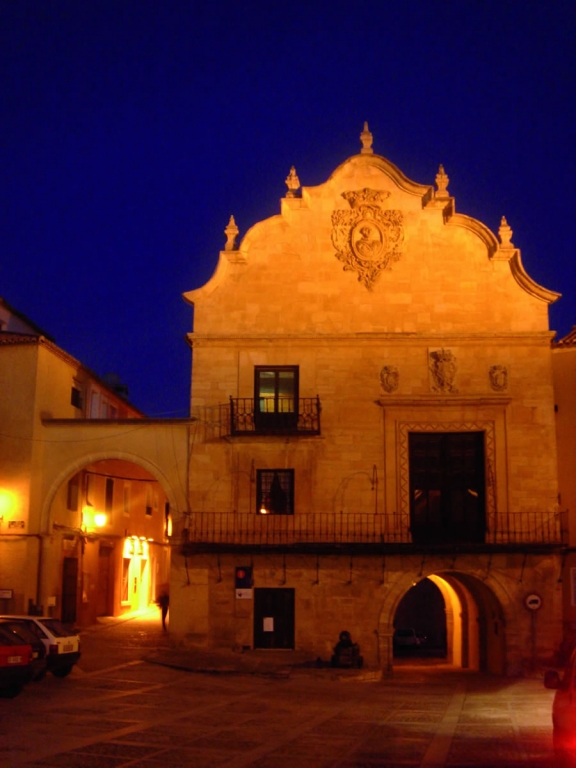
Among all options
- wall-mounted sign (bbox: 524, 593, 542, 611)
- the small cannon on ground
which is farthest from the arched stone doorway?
wall-mounted sign (bbox: 524, 593, 542, 611)

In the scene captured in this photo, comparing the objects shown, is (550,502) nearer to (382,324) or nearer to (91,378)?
(382,324)

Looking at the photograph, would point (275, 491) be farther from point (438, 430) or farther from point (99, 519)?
point (99, 519)

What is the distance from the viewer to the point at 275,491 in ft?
88.2

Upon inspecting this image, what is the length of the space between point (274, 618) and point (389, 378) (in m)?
7.58

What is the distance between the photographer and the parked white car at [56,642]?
68.4 feet

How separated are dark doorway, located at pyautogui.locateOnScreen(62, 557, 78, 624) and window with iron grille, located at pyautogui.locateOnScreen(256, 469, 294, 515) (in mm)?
8693

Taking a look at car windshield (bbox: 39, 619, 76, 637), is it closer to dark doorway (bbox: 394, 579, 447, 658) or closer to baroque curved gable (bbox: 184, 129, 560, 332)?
baroque curved gable (bbox: 184, 129, 560, 332)

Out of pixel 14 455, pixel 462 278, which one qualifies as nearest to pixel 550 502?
pixel 462 278

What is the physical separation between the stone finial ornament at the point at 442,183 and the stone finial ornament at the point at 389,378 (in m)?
5.57

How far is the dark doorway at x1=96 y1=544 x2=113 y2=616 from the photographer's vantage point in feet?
118

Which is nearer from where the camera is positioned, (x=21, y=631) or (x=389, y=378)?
(x=21, y=631)

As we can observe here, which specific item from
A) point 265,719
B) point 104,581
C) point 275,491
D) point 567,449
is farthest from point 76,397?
point 265,719

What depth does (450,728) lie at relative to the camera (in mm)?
16156

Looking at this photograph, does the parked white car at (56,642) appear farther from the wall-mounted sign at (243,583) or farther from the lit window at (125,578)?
the lit window at (125,578)
